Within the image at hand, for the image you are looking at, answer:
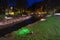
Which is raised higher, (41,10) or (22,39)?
(22,39)

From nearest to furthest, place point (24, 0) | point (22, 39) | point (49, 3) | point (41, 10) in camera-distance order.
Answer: point (22, 39)
point (24, 0)
point (49, 3)
point (41, 10)

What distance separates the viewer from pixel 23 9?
19.3m

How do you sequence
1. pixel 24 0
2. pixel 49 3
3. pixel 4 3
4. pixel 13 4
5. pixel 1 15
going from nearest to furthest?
pixel 1 15
pixel 4 3
pixel 13 4
pixel 24 0
pixel 49 3

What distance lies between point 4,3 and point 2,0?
58 centimetres

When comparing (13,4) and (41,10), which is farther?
(41,10)

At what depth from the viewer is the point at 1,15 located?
14039mm

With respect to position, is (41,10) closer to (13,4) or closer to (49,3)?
(49,3)

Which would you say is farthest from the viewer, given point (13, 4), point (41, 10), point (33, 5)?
point (41, 10)

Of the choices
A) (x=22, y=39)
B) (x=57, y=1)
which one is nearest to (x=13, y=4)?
(x=57, y=1)

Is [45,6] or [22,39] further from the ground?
[22,39]

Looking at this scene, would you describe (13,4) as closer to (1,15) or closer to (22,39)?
Answer: (1,15)

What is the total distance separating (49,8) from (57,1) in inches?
58.4

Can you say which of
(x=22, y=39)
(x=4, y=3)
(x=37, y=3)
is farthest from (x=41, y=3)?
(x=22, y=39)

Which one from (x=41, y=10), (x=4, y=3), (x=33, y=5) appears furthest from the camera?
(x=41, y=10)
